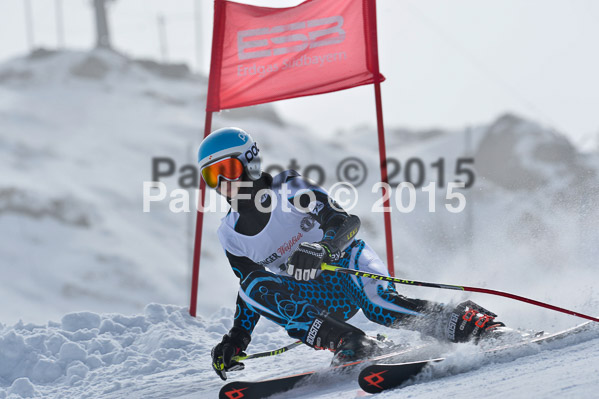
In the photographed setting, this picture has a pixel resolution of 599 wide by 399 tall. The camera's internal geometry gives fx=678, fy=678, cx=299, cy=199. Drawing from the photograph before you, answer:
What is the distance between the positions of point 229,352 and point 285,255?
60cm

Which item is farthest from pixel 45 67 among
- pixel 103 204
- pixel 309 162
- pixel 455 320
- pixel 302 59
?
pixel 455 320

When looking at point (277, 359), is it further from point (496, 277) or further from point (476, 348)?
point (496, 277)

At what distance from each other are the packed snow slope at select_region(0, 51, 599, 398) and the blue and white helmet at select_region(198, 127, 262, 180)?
1269mm

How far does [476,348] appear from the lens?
Result: 10.2 feet

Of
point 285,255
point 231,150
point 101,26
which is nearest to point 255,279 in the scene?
point 285,255

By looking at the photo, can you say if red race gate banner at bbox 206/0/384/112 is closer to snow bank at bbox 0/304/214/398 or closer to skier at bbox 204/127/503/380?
snow bank at bbox 0/304/214/398

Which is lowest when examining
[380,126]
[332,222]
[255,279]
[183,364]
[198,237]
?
[183,364]

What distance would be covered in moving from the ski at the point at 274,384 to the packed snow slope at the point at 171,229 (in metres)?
0.46

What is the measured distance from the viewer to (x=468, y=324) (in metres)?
3.24

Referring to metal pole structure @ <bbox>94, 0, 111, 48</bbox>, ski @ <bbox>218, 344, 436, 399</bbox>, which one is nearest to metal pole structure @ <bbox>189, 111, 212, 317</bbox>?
ski @ <bbox>218, 344, 436, 399</bbox>

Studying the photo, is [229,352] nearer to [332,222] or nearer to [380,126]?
[332,222]

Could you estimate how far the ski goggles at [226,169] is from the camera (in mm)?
3615

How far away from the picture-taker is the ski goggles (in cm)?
362

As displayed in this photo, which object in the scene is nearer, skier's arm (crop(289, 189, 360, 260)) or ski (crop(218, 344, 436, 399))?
ski (crop(218, 344, 436, 399))
